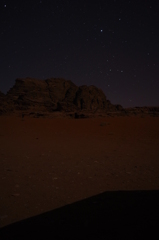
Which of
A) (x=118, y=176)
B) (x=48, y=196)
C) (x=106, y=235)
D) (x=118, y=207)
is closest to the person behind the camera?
(x=106, y=235)

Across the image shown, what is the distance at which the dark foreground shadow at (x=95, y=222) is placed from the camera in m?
2.12

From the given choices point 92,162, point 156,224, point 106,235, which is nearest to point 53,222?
point 106,235

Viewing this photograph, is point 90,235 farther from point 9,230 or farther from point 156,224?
point 9,230

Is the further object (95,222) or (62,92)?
(62,92)

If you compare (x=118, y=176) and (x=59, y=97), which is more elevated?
(x=59, y=97)

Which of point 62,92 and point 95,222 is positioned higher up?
point 62,92

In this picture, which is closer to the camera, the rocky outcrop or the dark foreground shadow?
the dark foreground shadow

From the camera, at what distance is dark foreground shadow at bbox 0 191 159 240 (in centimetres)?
212

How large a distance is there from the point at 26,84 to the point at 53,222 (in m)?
72.5

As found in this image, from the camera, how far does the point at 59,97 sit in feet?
271

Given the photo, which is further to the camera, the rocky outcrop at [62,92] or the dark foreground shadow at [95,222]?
the rocky outcrop at [62,92]

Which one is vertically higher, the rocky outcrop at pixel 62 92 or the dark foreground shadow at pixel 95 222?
the rocky outcrop at pixel 62 92

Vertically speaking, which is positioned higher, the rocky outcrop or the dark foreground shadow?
the rocky outcrop

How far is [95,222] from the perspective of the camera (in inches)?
94.7
